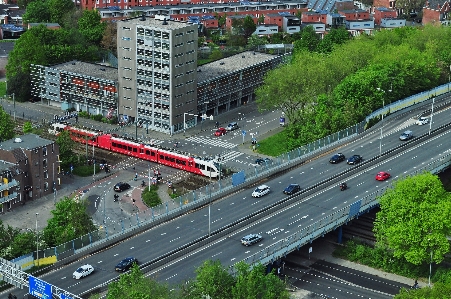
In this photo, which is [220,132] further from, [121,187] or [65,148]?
[65,148]

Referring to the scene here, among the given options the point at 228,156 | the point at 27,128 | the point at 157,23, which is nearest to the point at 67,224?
the point at 228,156

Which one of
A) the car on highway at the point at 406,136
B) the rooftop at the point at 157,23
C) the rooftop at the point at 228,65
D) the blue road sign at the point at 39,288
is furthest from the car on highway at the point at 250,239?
the rooftop at the point at 228,65

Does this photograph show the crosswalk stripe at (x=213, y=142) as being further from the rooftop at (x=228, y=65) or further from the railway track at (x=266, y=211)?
the railway track at (x=266, y=211)

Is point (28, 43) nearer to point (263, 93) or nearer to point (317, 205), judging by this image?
point (263, 93)

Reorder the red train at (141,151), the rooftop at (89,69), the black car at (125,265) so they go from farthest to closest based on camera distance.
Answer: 1. the rooftop at (89,69)
2. the red train at (141,151)
3. the black car at (125,265)

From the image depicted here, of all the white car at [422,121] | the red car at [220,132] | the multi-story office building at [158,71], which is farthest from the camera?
the red car at [220,132]
